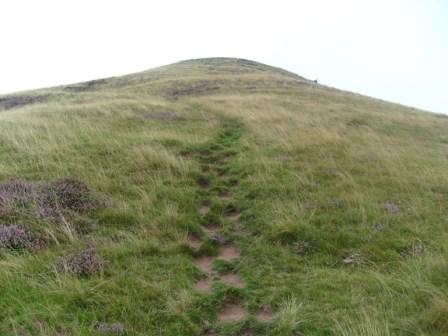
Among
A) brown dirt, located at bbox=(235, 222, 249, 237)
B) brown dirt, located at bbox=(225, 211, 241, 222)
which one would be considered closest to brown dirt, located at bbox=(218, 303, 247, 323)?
brown dirt, located at bbox=(235, 222, 249, 237)

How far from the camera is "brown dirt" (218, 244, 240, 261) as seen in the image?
7.25 meters

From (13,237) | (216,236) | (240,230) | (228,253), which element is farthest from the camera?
(240,230)

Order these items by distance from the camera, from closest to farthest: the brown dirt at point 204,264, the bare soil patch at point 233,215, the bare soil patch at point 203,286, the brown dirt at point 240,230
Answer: the bare soil patch at point 203,286 < the brown dirt at point 204,264 < the brown dirt at point 240,230 < the bare soil patch at point 233,215

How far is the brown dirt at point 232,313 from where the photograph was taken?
5457 mm

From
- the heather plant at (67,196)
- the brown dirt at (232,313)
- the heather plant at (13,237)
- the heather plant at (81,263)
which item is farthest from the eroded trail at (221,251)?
the heather plant at (13,237)

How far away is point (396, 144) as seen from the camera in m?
17.0

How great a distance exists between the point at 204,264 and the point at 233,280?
0.76 m

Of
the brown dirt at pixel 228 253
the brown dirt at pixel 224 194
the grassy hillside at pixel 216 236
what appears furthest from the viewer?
the brown dirt at pixel 224 194

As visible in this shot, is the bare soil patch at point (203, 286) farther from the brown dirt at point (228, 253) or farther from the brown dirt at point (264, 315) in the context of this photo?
the brown dirt at point (264, 315)

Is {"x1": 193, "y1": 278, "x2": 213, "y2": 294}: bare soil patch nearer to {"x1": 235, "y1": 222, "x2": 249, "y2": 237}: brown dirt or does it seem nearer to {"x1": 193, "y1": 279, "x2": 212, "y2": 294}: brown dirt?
{"x1": 193, "y1": 279, "x2": 212, "y2": 294}: brown dirt

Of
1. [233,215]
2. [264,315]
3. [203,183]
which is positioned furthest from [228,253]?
[203,183]

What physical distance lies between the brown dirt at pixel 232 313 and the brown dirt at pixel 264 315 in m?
0.21

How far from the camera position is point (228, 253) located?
7.42 m

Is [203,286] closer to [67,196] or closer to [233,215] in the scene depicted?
[233,215]
